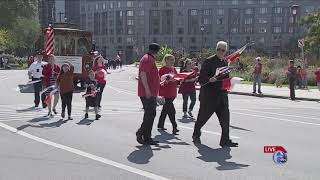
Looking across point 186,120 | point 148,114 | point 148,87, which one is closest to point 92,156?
point 148,114

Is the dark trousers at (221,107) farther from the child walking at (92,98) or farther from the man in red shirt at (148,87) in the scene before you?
the child walking at (92,98)

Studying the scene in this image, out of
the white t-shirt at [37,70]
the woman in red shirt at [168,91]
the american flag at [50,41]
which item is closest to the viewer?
the woman in red shirt at [168,91]

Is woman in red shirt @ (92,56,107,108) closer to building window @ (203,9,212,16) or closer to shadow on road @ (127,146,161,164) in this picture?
shadow on road @ (127,146,161,164)

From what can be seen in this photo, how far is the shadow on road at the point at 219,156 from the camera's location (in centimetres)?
825

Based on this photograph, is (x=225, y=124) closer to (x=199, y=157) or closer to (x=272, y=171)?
(x=199, y=157)

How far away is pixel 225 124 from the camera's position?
9984 mm

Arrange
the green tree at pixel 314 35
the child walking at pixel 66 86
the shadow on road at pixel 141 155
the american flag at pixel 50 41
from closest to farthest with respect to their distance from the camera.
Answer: the shadow on road at pixel 141 155 < the child walking at pixel 66 86 < the american flag at pixel 50 41 < the green tree at pixel 314 35

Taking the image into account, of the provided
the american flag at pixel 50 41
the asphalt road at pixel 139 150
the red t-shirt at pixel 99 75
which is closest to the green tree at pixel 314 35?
the american flag at pixel 50 41

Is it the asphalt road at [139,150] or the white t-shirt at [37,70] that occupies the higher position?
the white t-shirt at [37,70]

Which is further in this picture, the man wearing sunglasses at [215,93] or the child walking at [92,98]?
the child walking at [92,98]

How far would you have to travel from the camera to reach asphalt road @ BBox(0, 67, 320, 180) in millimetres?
7738

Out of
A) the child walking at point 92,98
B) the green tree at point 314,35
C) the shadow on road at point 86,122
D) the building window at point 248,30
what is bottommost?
the shadow on road at point 86,122

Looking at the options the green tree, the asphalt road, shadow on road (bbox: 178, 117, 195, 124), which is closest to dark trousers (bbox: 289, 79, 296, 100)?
the asphalt road

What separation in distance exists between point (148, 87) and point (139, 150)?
1158 mm
